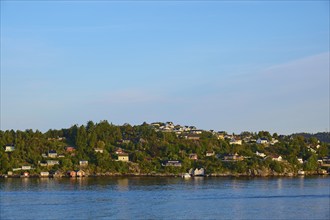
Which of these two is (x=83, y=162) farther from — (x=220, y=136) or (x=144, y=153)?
(x=220, y=136)

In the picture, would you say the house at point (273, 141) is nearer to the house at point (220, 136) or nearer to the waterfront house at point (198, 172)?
the house at point (220, 136)

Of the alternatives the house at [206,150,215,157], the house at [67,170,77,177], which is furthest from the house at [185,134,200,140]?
the house at [67,170,77,177]

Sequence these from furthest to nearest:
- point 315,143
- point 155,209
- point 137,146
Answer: point 315,143
point 137,146
point 155,209

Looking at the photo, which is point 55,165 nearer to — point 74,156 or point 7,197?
point 74,156

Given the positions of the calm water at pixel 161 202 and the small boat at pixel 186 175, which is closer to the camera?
the calm water at pixel 161 202

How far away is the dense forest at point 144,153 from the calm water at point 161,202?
71.6 feet

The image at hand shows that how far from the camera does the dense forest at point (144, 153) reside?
269 ft

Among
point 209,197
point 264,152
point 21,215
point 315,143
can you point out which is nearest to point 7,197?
point 21,215

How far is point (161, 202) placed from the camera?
45.1 metres

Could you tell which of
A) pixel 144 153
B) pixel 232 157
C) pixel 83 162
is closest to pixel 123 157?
pixel 144 153

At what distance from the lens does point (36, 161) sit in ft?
268

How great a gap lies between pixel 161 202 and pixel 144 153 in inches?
1727

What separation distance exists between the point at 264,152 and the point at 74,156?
30.0 meters

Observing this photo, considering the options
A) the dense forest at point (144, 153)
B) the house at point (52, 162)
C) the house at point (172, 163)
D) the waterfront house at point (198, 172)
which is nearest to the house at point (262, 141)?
the dense forest at point (144, 153)
